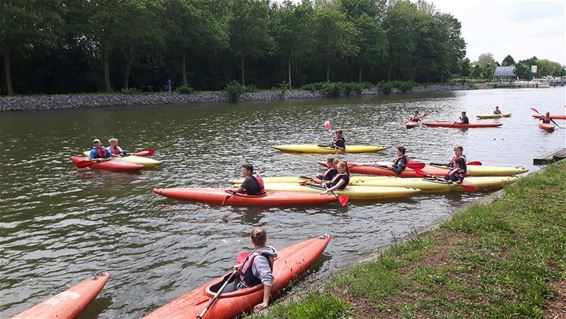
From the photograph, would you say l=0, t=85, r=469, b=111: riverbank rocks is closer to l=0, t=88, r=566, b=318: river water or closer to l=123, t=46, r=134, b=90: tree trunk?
l=123, t=46, r=134, b=90: tree trunk

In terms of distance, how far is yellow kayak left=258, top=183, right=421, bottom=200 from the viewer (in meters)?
13.6

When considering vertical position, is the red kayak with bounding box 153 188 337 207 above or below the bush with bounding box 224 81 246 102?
below

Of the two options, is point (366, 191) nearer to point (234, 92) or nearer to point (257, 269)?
point (257, 269)

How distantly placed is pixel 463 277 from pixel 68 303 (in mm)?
5812

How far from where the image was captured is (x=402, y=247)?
25.3 ft

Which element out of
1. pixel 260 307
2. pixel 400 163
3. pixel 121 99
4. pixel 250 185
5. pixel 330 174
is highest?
pixel 121 99

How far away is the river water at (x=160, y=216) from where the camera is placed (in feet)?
29.0

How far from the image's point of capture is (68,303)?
7.13 metres

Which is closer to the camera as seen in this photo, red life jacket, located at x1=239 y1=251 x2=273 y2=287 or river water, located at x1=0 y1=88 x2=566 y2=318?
red life jacket, located at x1=239 y1=251 x2=273 y2=287

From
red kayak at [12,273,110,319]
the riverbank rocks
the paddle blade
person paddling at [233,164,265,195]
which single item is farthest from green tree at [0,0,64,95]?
red kayak at [12,273,110,319]

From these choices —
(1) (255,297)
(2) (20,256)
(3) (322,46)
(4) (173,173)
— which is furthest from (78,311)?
(3) (322,46)

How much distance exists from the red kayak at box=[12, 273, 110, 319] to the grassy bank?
10.8 feet

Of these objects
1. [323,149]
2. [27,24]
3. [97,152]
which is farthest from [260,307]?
[27,24]

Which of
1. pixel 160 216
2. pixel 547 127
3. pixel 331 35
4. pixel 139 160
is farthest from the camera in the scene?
pixel 331 35
